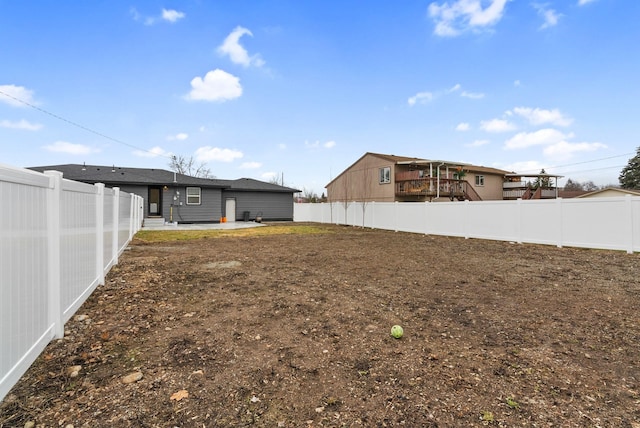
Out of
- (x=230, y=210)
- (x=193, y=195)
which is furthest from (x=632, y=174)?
(x=193, y=195)

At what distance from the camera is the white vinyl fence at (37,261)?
5.98 ft

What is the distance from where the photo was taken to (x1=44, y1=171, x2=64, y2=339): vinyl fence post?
2.54m

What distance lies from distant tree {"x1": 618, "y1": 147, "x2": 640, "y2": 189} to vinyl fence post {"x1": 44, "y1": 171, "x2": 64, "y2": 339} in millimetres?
57182

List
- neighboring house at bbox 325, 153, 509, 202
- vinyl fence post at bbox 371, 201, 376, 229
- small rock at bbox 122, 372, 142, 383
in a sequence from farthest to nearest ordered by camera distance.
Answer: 1. neighboring house at bbox 325, 153, 509, 202
2. vinyl fence post at bbox 371, 201, 376, 229
3. small rock at bbox 122, 372, 142, 383

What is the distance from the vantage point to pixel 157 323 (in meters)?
3.33

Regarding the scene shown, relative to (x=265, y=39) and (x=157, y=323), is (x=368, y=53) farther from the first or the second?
(x=157, y=323)

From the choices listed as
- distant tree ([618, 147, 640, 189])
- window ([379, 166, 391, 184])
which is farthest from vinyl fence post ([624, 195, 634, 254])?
distant tree ([618, 147, 640, 189])

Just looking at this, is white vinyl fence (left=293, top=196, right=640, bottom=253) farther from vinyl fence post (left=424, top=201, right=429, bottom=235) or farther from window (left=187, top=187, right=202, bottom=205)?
window (left=187, top=187, right=202, bottom=205)

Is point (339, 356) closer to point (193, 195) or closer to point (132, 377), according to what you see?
point (132, 377)

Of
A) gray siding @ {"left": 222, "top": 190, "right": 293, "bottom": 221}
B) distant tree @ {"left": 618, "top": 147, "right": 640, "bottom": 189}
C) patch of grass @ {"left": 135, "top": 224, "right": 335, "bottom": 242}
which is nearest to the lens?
patch of grass @ {"left": 135, "top": 224, "right": 335, "bottom": 242}

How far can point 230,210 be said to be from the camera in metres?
23.1

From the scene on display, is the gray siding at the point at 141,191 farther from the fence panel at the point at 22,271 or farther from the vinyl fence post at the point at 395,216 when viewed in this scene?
the fence panel at the point at 22,271

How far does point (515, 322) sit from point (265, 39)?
44.4 ft

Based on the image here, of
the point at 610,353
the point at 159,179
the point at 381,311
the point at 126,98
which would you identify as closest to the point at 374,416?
the point at 381,311
